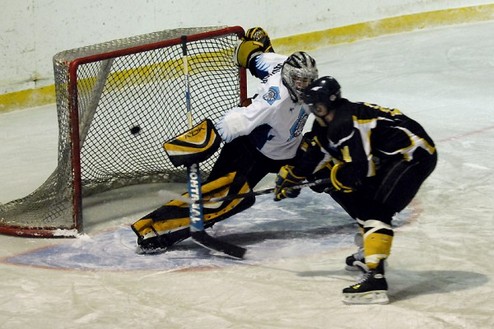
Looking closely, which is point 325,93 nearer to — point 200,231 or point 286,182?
point 286,182

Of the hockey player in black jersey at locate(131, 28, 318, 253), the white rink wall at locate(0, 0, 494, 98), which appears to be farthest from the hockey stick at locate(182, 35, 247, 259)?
the white rink wall at locate(0, 0, 494, 98)

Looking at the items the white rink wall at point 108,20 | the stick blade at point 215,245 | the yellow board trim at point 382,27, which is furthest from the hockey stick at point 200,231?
the yellow board trim at point 382,27

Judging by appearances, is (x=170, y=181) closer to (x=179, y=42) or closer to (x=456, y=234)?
(x=179, y=42)

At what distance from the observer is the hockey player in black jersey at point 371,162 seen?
12.2ft

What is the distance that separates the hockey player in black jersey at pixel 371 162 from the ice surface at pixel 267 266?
16 cm

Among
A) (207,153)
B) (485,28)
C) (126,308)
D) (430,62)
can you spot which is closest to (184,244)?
(207,153)

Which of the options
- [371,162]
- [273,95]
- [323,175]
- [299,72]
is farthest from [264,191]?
[371,162]

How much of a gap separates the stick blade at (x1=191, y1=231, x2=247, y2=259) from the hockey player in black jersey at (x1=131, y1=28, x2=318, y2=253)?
13 cm

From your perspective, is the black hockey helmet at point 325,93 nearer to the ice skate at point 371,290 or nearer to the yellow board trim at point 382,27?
the ice skate at point 371,290

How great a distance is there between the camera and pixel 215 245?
4.39 m

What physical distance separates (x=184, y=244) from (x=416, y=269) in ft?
3.34

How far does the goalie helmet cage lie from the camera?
15.4 ft

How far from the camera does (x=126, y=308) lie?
383 centimetres

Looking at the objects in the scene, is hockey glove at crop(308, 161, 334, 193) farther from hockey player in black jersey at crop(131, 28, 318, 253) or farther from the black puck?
the black puck
